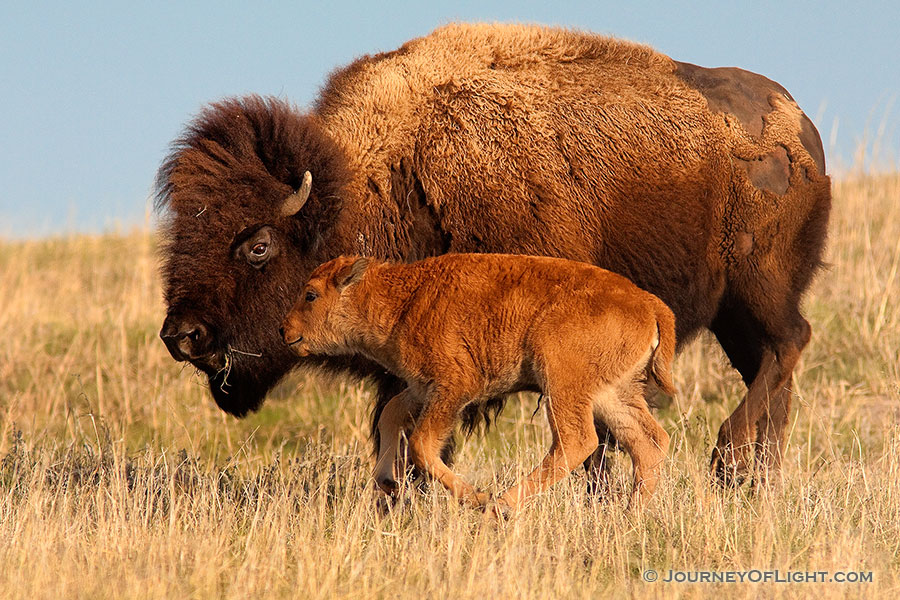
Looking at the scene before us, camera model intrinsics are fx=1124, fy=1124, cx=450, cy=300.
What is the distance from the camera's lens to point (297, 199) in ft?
18.8

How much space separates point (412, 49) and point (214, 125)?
4.15 feet

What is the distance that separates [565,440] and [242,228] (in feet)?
6.71

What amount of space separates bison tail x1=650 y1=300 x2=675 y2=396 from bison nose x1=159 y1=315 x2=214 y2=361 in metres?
2.21

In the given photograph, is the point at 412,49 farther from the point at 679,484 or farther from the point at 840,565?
the point at 840,565

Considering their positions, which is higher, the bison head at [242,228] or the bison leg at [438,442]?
the bison head at [242,228]

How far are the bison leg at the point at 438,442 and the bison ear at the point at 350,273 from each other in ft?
2.18

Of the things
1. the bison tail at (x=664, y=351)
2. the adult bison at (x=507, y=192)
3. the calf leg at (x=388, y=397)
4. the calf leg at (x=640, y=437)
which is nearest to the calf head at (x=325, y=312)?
the adult bison at (x=507, y=192)

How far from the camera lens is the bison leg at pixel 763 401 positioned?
20.5 feet

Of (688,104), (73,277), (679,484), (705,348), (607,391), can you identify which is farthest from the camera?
(73,277)

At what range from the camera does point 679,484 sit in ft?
19.1

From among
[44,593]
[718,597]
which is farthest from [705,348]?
[44,593]

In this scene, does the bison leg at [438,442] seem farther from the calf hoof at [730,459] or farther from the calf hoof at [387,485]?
the calf hoof at [730,459]

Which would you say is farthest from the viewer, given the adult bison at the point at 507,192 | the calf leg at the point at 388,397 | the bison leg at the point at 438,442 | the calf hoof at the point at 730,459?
the calf hoof at the point at 730,459

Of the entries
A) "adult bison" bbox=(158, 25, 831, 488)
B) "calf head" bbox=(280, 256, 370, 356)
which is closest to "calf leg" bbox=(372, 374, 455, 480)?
"adult bison" bbox=(158, 25, 831, 488)
